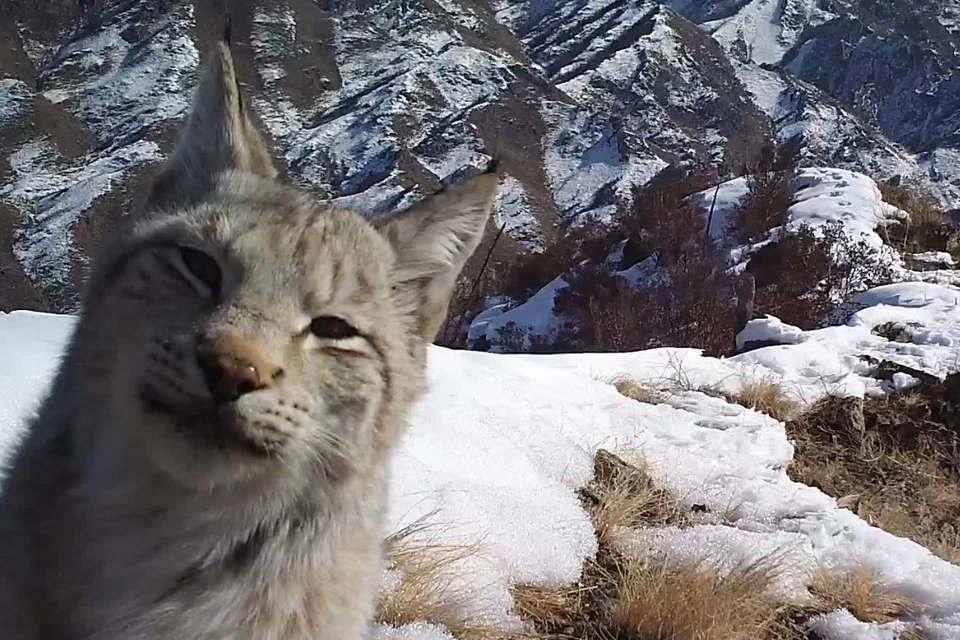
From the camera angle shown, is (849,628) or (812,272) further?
(812,272)

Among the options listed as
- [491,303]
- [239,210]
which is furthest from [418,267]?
[491,303]

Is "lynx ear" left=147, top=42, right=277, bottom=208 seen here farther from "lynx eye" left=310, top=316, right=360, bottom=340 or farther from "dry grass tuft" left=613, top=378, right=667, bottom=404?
"dry grass tuft" left=613, top=378, right=667, bottom=404

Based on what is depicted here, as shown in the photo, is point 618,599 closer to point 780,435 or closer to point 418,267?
point 418,267

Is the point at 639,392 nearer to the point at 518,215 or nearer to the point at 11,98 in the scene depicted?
the point at 518,215

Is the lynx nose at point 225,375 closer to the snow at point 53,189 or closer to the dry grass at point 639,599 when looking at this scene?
the dry grass at point 639,599

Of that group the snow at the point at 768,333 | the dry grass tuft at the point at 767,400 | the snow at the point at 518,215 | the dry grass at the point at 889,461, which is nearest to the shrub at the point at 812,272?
the snow at the point at 768,333

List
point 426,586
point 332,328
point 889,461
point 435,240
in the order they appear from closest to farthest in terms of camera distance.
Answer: point 332,328, point 435,240, point 426,586, point 889,461

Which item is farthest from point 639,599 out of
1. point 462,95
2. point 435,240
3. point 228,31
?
point 462,95
